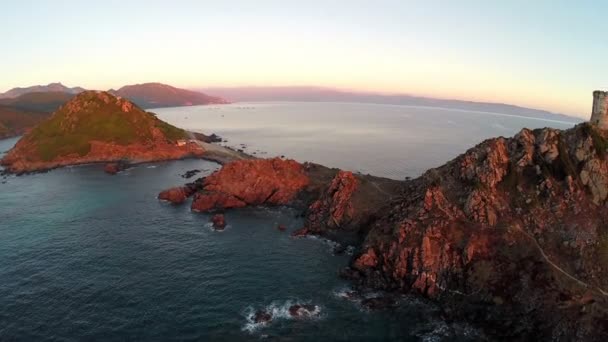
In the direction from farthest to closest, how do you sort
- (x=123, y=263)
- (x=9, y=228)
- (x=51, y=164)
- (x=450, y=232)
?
(x=51, y=164) → (x=9, y=228) → (x=123, y=263) → (x=450, y=232)

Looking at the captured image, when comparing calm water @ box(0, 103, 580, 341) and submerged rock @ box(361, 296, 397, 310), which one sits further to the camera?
submerged rock @ box(361, 296, 397, 310)

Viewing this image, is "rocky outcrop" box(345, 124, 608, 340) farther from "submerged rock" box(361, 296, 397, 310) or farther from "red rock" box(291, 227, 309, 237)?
"red rock" box(291, 227, 309, 237)

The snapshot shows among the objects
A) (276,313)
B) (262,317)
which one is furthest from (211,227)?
(262,317)

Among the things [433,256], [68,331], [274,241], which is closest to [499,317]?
[433,256]

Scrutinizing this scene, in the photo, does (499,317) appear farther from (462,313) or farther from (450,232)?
(450,232)

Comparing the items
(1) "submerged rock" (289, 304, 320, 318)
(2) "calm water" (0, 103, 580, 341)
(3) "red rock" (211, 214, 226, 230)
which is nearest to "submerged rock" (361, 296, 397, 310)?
(2) "calm water" (0, 103, 580, 341)
